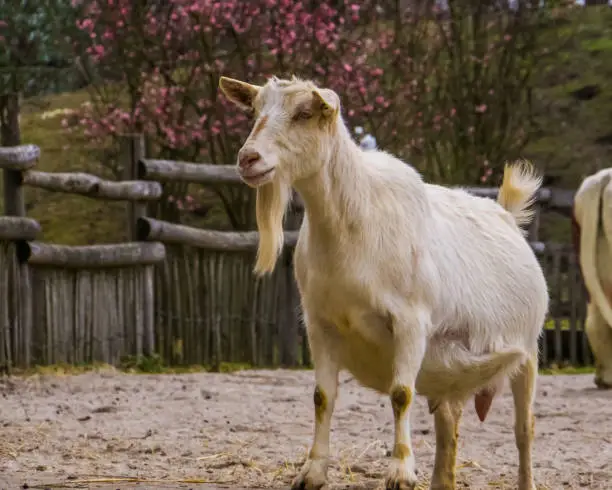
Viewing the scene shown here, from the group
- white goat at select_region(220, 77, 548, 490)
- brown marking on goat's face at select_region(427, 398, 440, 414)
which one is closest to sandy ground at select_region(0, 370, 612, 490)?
brown marking on goat's face at select_region(427, 398, 440, 414)

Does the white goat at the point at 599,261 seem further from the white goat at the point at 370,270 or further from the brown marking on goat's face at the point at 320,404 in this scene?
the brown marking on goat's face at the point at 320,404

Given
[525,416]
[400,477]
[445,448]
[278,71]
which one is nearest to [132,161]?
[278,71]

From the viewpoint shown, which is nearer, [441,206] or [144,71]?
[441,206]

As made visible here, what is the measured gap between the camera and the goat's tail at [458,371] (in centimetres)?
489

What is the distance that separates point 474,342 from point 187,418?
9.69ft

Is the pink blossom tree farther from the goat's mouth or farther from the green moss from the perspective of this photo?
the goat's mouth

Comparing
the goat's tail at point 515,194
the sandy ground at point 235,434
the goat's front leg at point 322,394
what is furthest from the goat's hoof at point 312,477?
the goat's tail at point 515,194

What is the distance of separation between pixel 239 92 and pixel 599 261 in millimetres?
5406

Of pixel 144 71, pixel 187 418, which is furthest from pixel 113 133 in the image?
pixel 187 418

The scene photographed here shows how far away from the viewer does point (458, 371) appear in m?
4.93

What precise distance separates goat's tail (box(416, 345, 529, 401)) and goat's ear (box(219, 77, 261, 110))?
3.66ft

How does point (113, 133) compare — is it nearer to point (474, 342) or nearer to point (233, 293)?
point (233, 293)

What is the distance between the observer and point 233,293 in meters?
10.8

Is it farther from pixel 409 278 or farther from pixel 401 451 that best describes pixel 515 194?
pixel 401 451
